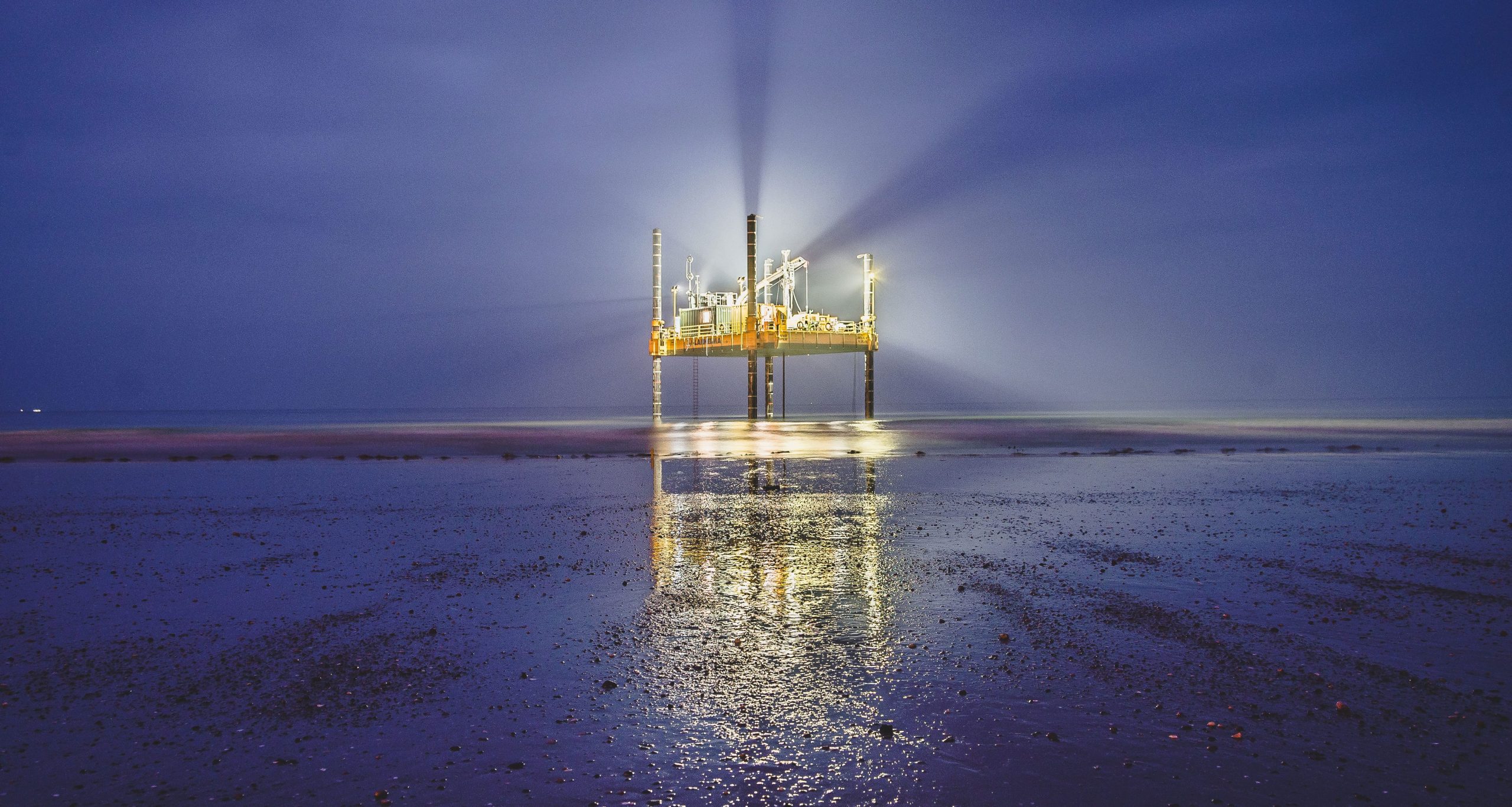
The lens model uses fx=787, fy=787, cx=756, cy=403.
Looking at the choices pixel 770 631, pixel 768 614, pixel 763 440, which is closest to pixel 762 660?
pixel 770 631

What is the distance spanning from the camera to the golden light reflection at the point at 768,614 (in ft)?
15.2

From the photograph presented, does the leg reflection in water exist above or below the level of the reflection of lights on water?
below

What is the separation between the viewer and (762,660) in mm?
5492

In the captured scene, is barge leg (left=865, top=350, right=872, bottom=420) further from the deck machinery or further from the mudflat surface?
the mudflat surface

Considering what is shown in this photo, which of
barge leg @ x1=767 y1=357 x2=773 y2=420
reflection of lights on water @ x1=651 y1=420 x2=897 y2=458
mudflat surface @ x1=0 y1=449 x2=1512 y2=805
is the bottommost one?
mudflat surface @ x1=0 y1=449 x2=1512 y2=805

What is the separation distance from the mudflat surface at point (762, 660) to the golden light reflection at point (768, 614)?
0.05 metres

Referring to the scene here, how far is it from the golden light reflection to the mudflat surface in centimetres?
5

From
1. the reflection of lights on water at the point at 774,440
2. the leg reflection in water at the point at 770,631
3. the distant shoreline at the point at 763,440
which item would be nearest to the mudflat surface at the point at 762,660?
the leg reflection in water at the point at 770,631

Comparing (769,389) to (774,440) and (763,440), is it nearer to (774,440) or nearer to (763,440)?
(774,440)

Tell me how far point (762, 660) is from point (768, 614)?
1212mm

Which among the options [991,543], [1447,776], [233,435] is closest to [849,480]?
[991,543]

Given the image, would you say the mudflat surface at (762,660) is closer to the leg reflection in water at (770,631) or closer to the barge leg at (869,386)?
the leg reflection in water at (770,631)

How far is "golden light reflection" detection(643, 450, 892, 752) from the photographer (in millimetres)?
4645

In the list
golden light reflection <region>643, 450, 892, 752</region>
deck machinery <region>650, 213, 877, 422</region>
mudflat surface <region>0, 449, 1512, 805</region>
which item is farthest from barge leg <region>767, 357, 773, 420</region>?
mudflat surface <region>0, 449, 1512, 805</region>
